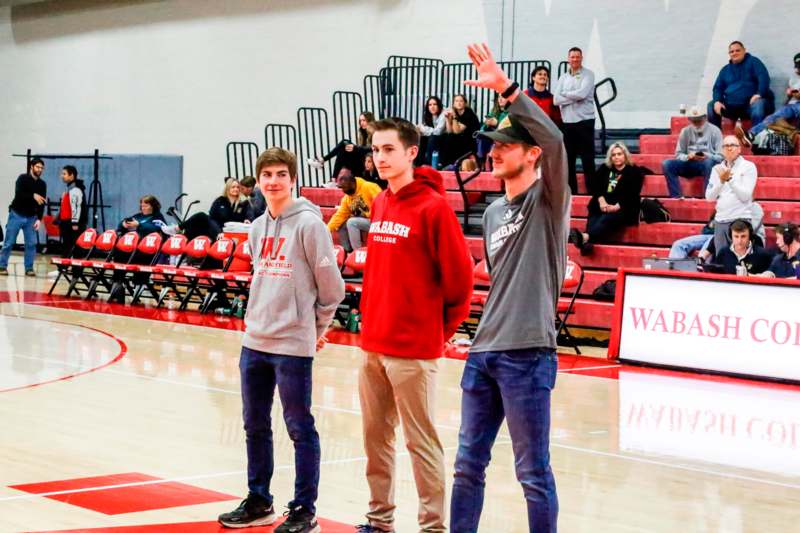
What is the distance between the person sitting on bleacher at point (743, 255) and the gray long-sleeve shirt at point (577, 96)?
Answer: 4008 mm

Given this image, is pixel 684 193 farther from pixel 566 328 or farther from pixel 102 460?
pixel 102 460

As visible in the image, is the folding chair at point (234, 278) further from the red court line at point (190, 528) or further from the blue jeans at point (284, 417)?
the red court line at point (190, 528)

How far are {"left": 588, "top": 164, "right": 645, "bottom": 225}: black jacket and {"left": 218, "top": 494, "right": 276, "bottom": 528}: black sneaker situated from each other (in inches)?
393

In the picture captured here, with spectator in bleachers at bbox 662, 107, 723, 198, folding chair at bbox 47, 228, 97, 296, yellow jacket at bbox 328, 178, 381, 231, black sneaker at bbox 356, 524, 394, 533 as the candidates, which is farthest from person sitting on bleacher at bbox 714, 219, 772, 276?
folding chair at bbox 47, 228, 97, 296

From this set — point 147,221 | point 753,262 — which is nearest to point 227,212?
point 147,221

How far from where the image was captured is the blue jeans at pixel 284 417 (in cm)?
522

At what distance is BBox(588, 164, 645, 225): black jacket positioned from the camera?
14.5 m

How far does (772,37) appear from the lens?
16.6 meters

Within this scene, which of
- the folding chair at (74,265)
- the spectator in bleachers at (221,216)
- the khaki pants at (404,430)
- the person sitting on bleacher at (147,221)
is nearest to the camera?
the khaki pants at (404,430)

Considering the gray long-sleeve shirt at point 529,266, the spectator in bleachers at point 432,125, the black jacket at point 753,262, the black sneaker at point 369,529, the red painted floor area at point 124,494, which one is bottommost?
the red painted floor area at point 124,494

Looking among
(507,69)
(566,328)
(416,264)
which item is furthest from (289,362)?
(507,69)

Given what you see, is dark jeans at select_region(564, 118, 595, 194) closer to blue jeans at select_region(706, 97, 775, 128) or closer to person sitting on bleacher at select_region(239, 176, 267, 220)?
blue jeans at select_region(706, 97, 775, 128)

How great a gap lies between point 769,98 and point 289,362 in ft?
40.3

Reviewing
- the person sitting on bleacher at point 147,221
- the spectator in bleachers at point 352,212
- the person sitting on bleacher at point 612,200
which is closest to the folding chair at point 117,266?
the person sitting on bleacher at point 147,221
